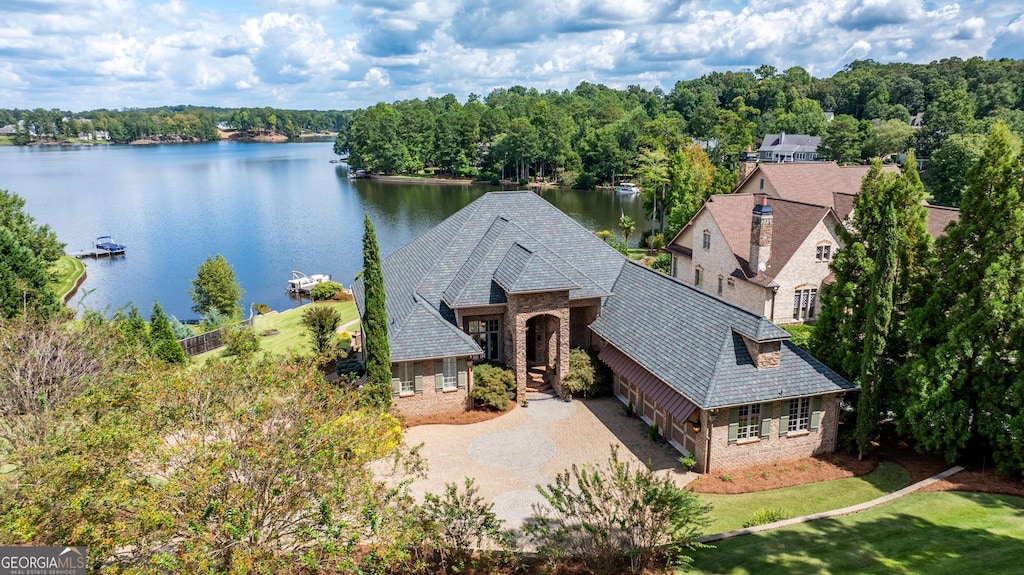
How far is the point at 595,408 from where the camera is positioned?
Answer: 26.7 metres

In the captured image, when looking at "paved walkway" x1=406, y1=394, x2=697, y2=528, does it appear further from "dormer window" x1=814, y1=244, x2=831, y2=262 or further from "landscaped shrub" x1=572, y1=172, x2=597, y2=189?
"landscaped shrub" x1=572, y1=172, x2=597, y2=189

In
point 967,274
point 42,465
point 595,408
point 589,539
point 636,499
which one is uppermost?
point 967,274

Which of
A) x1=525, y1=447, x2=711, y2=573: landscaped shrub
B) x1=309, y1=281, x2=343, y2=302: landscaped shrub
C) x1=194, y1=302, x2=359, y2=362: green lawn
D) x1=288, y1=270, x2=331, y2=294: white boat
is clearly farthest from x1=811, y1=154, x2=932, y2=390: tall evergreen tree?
x1=288, y1=270, x2=331, y2=294: white boat

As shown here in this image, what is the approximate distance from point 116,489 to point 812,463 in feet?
66.5

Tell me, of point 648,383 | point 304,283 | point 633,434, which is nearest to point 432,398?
point 633,434

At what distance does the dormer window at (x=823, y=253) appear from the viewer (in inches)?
1411

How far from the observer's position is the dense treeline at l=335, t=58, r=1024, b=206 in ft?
322

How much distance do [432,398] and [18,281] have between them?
2315cm

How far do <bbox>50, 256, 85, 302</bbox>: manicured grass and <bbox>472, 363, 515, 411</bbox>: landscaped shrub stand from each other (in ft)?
141

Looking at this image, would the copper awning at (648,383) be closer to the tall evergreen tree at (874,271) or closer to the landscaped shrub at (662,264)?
the tall evergreen tree at (874,271)

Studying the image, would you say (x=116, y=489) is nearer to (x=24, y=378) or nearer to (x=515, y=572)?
(x=515, y=572)

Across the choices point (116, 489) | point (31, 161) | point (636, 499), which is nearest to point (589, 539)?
point (636, 499)

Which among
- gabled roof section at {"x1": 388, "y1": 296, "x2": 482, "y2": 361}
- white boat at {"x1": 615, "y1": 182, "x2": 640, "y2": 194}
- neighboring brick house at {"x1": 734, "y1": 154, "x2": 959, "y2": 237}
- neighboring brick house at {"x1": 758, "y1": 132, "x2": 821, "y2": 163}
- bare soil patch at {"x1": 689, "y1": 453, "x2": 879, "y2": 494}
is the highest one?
neighboring brick house at {"x1": 758, "y1": 132, "x2": 821, "y2": 163}

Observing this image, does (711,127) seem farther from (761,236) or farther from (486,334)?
(486,334)
